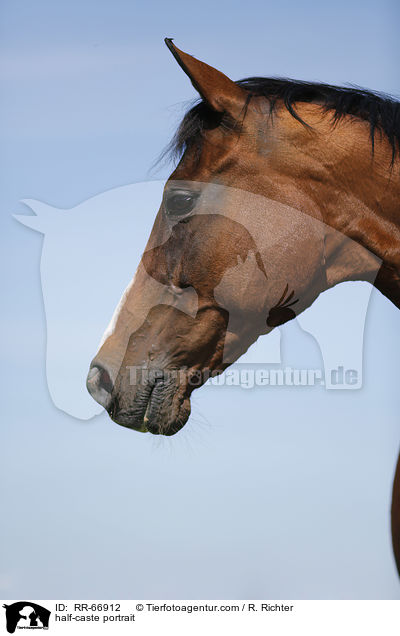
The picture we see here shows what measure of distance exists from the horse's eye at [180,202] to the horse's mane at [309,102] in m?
0.22

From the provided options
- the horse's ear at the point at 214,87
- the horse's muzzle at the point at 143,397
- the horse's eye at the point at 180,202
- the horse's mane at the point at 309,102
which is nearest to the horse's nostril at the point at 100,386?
the horse's muzzle at the point at 143,397

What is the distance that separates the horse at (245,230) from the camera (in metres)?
2.45

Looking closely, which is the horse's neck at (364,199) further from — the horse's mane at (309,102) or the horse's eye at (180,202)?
the horse's eye at (180,202)

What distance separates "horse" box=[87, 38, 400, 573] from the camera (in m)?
2.45

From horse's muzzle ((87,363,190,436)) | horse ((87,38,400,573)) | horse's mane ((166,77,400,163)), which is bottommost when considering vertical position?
horse's muzzle ((87,363,190,436))

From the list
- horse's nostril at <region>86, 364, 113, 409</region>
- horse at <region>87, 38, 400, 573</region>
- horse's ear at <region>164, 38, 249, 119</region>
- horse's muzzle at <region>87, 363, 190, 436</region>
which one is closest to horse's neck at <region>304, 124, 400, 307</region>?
horse at <region>87, 38, 400, 573</region>

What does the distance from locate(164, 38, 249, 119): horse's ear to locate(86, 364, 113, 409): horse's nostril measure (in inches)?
49.9

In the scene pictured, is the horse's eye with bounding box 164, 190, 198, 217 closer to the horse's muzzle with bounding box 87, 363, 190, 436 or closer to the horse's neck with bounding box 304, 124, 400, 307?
the horse's neck with bounding box 304, 124, 400, 307

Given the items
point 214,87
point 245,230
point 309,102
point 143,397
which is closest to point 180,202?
point 245,230

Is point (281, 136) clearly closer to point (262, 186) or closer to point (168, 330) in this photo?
point (262, 186)

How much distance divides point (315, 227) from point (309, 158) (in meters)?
0.30

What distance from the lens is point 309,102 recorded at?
2.61 meters

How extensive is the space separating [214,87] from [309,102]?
460mm
